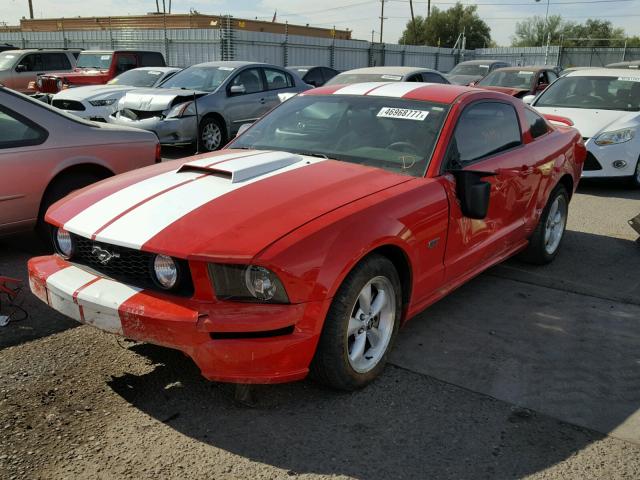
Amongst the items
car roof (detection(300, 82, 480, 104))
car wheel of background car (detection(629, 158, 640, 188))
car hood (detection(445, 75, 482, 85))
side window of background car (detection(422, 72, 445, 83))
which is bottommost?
car wheel of background car (detection(629, 158, 640, 188))

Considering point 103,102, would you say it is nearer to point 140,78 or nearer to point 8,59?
point 140,78

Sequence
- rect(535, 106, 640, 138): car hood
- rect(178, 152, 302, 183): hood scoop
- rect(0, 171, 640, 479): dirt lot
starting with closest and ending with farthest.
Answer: rect(0, 171, 640, 479): dirt lot
rect(178, 152, 302, 183): hood scoop
rect(535, 106, 640, 138): car hood

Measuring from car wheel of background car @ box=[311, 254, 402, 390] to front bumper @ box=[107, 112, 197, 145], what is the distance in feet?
24.9

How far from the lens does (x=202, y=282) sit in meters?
2.78

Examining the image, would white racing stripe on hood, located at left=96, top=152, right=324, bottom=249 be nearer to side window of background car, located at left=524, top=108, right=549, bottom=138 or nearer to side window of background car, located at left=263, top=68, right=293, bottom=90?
side window of background car, located at left=524, top=108, right=549, bottom=138

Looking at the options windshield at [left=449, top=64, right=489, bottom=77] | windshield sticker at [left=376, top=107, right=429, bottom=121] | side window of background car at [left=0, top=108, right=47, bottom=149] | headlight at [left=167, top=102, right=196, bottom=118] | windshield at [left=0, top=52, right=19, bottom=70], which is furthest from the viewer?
windshield at [left=449, top=64, right=489, bottom=77]

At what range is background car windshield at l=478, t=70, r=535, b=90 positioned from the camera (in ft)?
45.6

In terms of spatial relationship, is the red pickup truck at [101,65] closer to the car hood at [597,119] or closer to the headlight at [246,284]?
the car hood at [597,119]

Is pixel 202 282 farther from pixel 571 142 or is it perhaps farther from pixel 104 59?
pixel 104 59

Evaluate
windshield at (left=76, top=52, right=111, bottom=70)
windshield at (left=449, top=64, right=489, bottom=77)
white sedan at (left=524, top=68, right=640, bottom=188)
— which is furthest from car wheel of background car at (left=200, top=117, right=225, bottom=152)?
windshield at (left=449, top=64, right=489, bottom=77)

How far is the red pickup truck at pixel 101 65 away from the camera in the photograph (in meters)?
15.4

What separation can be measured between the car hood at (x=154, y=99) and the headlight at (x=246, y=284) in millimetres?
8183

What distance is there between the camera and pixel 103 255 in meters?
3.09

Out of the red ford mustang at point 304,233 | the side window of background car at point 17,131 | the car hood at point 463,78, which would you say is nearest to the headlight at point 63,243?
the red ford mustang at point 304,233
